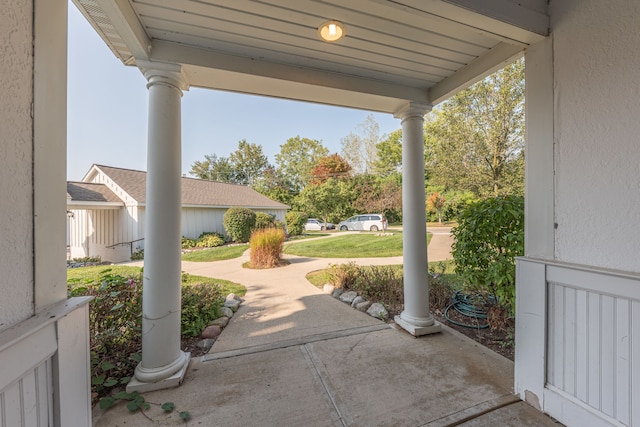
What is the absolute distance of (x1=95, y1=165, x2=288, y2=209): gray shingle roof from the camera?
11.3 m

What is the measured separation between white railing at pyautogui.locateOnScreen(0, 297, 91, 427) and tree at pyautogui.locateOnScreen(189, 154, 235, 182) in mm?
35471

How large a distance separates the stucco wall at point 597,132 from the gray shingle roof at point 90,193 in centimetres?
1216

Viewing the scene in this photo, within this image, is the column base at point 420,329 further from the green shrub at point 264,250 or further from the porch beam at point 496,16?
the green shrub at point 264,250

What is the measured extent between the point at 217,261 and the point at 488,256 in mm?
7592

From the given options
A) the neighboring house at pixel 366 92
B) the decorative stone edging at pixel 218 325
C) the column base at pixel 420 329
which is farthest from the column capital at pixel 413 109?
the decorative stone edging at pixel 218 325

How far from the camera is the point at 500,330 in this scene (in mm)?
3043

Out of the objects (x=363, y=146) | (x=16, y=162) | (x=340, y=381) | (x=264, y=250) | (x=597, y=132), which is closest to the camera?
(x=16, y=162)

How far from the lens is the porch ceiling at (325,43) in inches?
68.7

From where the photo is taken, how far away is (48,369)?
0.99 meters

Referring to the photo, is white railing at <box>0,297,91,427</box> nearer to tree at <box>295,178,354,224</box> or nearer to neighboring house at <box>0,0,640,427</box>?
neighboring house at <box>0,0,640,427</box>

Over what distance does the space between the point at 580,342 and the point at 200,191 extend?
15.3 meters

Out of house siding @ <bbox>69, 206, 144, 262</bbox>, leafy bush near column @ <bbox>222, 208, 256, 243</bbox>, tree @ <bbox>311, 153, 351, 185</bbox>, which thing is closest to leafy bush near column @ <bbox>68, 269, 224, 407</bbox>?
house siding @ <bbox>69, 206, 144, 262</bbox>

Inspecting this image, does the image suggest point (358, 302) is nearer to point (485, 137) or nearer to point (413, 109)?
point (413, 109)

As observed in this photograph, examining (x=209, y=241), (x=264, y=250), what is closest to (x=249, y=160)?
(x=209, y=241)
